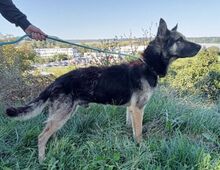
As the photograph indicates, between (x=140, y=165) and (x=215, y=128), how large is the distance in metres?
2.07

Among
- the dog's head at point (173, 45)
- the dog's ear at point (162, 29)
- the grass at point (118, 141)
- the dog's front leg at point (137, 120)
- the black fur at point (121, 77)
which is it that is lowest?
the grass at point (118, 141)

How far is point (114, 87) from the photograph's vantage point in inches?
185

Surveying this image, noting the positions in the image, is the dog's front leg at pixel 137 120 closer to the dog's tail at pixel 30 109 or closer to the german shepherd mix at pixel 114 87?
the german shepherd mix at pixel 114 87

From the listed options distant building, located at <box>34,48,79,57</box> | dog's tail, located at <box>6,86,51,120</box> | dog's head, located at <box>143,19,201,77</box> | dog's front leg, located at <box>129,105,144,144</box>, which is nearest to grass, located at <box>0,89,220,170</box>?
dog's front leg, located at <box>129,105,144,144</box>

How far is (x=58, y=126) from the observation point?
4.37 metres

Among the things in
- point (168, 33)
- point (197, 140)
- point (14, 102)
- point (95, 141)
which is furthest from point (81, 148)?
point (14, 102)

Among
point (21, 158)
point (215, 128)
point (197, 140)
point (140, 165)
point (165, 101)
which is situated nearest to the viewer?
point (140, 165)

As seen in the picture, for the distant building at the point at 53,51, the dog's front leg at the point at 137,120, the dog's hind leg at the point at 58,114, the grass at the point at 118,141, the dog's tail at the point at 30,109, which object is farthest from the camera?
the distant building at the point at 53,51

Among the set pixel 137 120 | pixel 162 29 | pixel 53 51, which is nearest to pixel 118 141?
pixel 137 120

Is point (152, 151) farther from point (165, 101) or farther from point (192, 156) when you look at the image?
point (165, 101)

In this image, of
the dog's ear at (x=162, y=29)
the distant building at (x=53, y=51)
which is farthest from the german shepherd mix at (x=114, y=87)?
the distant building at (x=53, y=51)

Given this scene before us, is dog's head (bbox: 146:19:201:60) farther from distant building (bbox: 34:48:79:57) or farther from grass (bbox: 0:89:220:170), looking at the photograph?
distant building (bbox: 34:48:79:57)

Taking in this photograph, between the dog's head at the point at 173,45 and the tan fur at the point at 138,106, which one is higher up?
the dog's head at the point at 173,45

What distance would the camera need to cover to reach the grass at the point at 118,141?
12.9 ft
